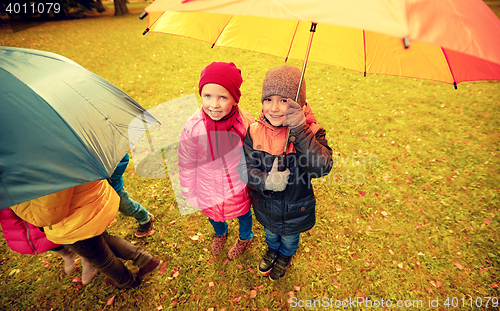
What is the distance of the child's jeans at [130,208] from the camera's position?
304 cm

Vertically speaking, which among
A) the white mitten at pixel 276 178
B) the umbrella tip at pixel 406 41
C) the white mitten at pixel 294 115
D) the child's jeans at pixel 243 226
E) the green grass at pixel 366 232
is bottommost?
the green grass at pixel 366 232

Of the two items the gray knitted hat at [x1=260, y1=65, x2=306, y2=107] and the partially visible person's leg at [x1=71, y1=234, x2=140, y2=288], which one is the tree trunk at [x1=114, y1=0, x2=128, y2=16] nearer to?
the partially visible person's leg at [x1=71, y1=234, x2=140, y2=288]

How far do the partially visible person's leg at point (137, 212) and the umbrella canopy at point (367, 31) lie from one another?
7.52ft

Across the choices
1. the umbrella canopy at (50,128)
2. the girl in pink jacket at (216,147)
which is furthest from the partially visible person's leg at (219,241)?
the umbrella canopy at (50,128)

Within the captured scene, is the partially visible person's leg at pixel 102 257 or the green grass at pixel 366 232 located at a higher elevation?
the partially visible person's leg at pixel 102 257

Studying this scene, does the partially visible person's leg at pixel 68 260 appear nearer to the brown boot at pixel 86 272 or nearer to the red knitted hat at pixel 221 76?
the brown boot at pixel 86 272

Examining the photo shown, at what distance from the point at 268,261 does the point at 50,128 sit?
288cm

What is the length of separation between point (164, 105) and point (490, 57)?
23.7 ft

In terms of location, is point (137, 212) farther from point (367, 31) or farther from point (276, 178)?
point (367, 31)

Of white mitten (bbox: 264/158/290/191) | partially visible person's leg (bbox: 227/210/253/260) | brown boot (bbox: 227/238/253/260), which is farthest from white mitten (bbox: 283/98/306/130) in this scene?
brown boot (bbox: 227/238/253/260)

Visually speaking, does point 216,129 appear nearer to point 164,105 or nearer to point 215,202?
point 215,202

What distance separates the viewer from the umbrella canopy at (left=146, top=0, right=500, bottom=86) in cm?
115

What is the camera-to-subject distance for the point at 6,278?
3129mm

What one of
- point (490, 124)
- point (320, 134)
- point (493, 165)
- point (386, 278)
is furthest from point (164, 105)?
point (490, 124)
